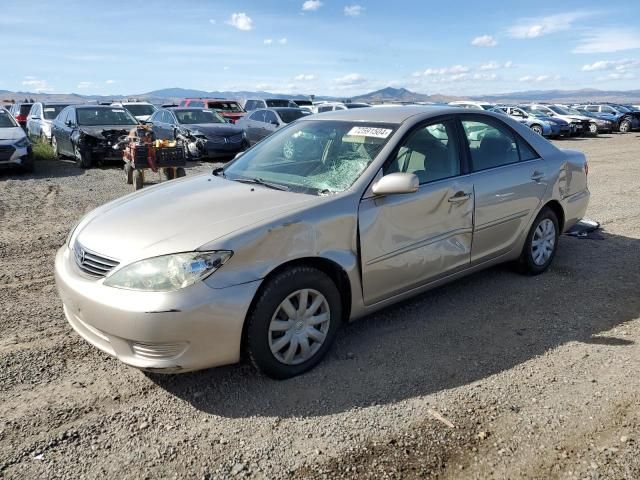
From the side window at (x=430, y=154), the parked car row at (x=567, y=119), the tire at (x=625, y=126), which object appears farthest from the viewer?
the tire at (x=625, y=126)

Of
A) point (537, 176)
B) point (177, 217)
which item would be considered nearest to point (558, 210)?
point (537, 176)

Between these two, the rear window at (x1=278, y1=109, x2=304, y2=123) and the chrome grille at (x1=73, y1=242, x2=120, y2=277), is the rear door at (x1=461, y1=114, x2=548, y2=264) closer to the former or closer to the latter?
the chrome grille at (x1=73, y1=242, x2=120, y2=277)

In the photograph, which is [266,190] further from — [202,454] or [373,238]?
[202,454]

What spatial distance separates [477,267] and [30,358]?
3366mm

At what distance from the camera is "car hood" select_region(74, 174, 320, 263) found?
2.87m

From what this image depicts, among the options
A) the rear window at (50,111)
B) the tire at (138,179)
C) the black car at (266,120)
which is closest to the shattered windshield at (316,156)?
the tire at (138,179)

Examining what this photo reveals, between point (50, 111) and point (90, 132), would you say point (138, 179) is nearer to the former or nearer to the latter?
point (90, 132)

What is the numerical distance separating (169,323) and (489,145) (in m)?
3.06

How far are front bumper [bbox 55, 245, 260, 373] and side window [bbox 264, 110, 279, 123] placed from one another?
44.3 feet

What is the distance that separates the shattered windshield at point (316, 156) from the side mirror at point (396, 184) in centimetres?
22

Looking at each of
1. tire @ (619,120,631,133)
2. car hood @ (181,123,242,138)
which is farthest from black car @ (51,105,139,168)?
tire @ (619,120,631,133)

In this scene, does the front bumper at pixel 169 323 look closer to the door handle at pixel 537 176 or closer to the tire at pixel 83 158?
the door handle at pixel 537 176

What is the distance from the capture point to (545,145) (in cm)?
490

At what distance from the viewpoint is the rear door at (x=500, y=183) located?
4141 mm
